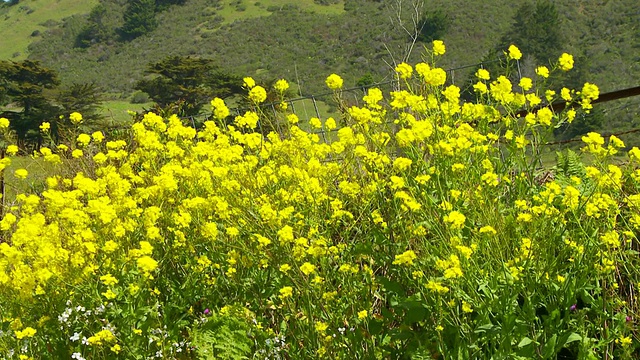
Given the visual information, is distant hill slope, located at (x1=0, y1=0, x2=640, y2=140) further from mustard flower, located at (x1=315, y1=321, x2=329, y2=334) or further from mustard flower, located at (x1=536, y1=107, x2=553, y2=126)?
mustard flower, located at (x1=315, y1=321, x2=329, y2=334)

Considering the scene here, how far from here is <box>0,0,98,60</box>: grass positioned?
308ft

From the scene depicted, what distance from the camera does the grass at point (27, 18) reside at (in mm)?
93938

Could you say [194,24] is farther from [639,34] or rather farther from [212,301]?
[212,301]

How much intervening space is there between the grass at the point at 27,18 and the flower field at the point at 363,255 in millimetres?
96621

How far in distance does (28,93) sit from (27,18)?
7867 centimetres

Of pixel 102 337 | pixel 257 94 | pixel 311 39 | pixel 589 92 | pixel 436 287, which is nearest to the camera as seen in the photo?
pixel 436 287

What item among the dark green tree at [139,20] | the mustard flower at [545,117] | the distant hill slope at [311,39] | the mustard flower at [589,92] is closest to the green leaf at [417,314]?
the mustard flower at [545,117]

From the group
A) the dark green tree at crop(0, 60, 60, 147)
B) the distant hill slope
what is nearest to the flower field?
the distant hill slope

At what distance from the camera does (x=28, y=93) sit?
3488 cm

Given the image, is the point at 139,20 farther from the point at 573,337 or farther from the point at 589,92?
the point at 573,337

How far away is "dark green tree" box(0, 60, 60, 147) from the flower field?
32.7 meters

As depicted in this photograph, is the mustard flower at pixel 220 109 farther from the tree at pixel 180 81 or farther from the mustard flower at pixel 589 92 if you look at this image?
the tree at pixel 180 81

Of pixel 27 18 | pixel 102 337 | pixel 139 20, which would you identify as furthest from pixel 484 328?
pixel 27 18

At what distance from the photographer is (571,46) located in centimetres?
3994
